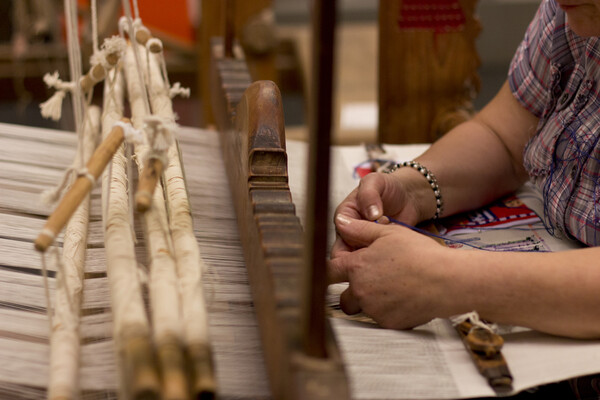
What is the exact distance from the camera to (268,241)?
0.80 m

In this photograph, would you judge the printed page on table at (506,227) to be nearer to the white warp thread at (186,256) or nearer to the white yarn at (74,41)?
the white warp thread at (186,256)

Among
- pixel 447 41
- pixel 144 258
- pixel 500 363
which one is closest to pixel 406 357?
pixel 500 363

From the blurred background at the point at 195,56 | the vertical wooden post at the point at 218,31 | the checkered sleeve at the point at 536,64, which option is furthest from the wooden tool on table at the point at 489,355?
the blurred background at the point at 195,56

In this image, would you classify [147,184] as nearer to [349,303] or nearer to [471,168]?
[349,303]

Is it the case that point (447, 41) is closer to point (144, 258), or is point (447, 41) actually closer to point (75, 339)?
point (144, 258)

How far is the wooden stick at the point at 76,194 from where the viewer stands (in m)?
0.70

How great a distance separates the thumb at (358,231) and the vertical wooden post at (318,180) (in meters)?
0.32

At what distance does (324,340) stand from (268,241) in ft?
0.57

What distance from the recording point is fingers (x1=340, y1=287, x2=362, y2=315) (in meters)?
0.93

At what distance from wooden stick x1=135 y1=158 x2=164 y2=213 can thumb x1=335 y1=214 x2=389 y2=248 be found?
1.03ft

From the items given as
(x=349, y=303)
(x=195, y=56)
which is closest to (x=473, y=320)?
(x=349, y=303)

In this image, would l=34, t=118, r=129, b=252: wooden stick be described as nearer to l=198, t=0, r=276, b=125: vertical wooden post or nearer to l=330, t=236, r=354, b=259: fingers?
l=330, t=236, r=354, b=259: fingers

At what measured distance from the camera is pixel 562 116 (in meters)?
1.14

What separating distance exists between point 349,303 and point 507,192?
20.1 inches
